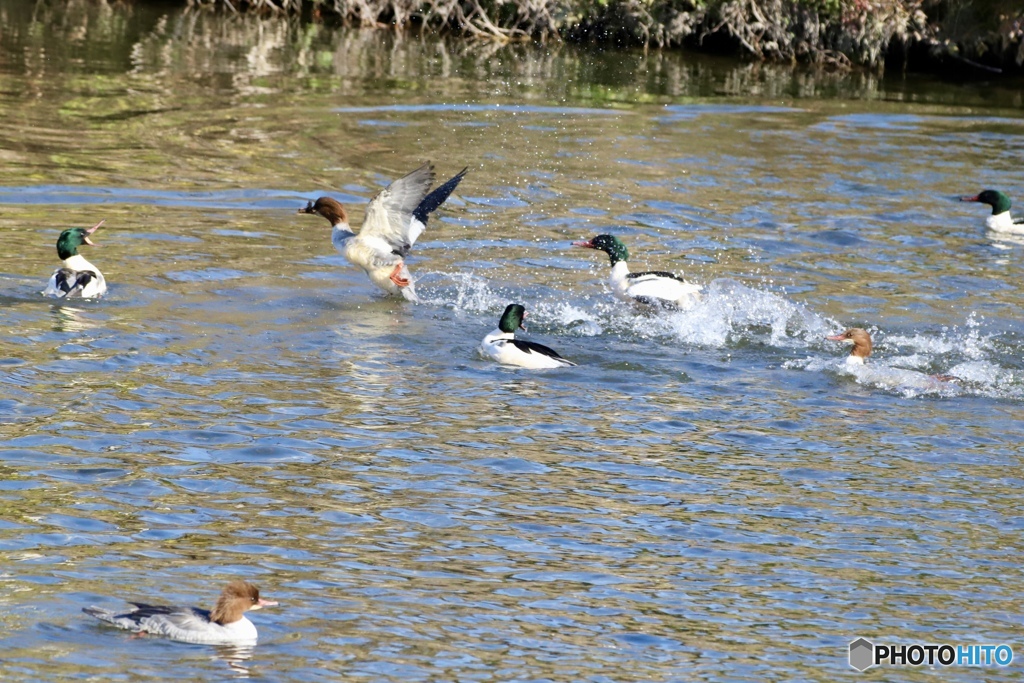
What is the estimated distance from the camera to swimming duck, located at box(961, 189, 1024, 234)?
1655 cm

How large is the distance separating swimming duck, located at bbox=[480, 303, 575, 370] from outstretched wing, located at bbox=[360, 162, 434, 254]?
7.27ft

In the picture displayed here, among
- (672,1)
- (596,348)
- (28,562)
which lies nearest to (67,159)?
(596,348)

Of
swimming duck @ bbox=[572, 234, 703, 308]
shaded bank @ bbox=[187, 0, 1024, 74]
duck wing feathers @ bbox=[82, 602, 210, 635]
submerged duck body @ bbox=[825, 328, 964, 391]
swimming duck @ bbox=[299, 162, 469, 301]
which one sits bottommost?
duck wing feathers @ bbox=[82, 602, 210, 635]

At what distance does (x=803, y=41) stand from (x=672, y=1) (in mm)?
2763

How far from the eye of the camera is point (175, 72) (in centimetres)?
2372

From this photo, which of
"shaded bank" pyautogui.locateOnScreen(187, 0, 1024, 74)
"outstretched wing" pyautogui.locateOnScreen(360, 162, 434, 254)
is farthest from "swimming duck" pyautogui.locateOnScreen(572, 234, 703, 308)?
"shaded bank" pyautogui.locateOnScreen(187, 0, 1024, 74)

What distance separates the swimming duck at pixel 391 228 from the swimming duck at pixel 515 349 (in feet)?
5.89

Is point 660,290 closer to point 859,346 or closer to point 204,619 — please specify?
point 859,346

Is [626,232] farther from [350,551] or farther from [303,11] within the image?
[303,11]

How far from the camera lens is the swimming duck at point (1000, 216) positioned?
16.5m

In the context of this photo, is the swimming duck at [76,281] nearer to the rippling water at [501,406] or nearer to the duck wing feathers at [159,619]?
the rippling water at [501,406]

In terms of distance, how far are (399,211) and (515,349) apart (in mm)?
2989

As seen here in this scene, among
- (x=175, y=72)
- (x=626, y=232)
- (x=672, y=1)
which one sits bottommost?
(x=626, y=232)

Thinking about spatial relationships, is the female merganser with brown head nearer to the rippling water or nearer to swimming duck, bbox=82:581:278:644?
the rippling water
